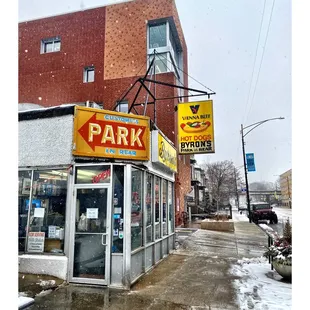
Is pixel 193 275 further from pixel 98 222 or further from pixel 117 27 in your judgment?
pixel 117 27

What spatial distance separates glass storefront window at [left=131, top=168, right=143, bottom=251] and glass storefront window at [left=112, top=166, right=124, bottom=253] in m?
0.37

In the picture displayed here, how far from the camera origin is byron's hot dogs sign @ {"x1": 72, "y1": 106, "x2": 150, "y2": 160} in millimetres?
6637

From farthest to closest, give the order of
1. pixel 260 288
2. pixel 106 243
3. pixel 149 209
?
pixel 149 209 → pixel 106 243 → pixel 260 288

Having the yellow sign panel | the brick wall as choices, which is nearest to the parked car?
the yellow sign panel

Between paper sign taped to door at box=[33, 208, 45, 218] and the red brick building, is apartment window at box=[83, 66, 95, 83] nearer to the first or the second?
the red brick building

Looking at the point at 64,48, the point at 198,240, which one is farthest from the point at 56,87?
the point at 198,240

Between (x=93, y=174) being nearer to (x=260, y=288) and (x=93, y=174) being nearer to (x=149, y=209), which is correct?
(x=149, y=209)

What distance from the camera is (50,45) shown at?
21.9 m

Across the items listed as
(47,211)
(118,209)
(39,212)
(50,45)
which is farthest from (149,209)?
(50,45)

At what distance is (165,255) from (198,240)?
411cm

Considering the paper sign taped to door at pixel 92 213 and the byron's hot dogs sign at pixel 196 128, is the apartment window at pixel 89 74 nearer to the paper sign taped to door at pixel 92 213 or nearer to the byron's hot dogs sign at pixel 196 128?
the byron's hot dogs sign at pixel 196 128

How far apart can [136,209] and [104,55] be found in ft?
53.3

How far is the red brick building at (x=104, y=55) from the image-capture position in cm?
1931

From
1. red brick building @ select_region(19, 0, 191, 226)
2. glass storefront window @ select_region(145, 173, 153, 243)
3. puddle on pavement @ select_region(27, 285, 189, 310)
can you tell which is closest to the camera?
puddle on pavement @ select_region(27, 285, 189, 310)
